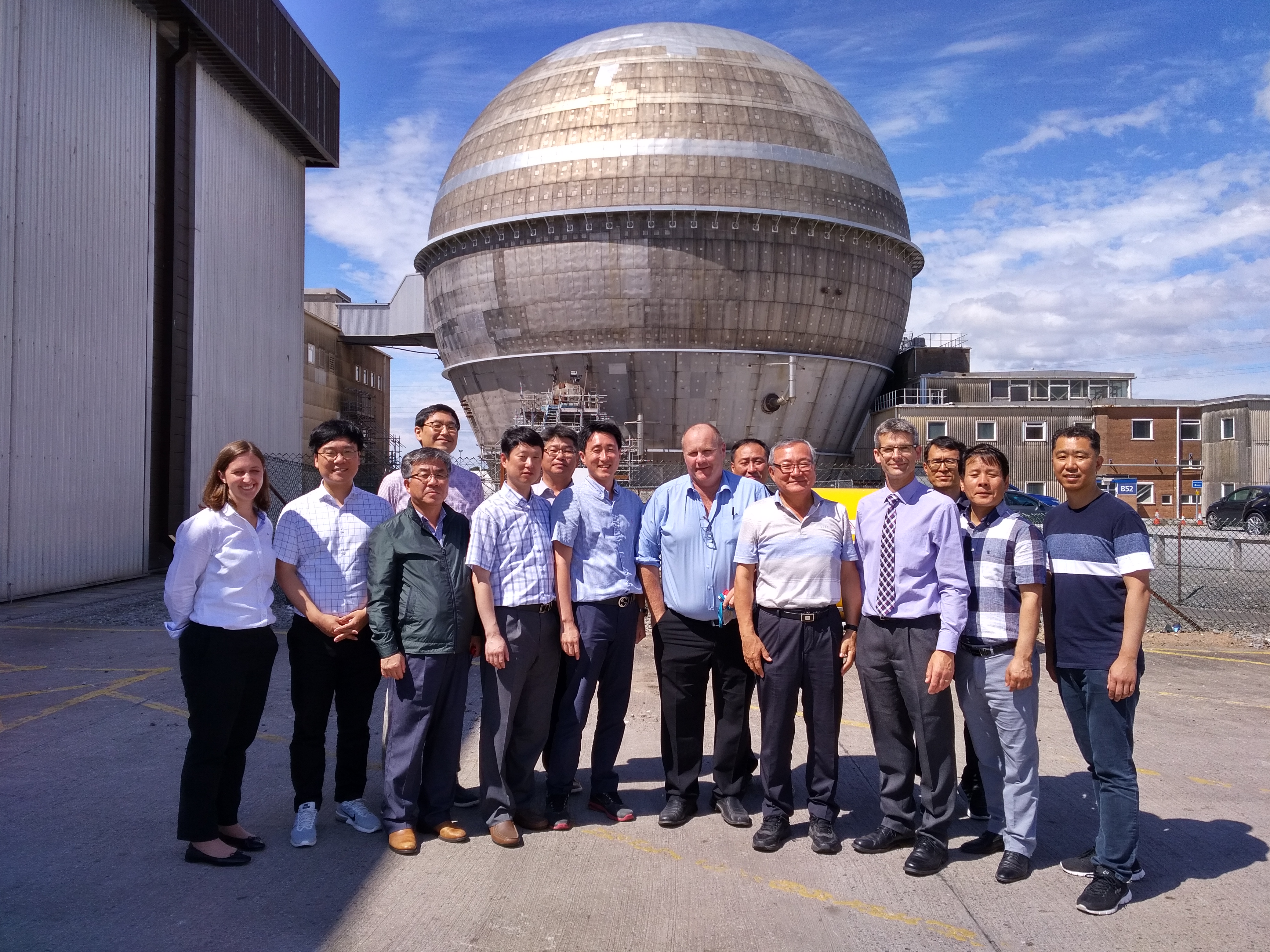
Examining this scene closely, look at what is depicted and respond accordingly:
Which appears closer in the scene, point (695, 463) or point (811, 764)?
point (811, 764)

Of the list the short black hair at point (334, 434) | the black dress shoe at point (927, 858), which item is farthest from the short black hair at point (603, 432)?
the black dress shoe at point (927, 858)

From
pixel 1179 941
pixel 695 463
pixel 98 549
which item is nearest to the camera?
pixel 1179 941

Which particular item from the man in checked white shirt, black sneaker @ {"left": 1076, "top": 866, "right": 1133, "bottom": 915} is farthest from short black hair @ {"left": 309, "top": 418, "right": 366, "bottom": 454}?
black sneaker @ {"left": 1076, "top": 866, "right": 1133, "bottom": 915}

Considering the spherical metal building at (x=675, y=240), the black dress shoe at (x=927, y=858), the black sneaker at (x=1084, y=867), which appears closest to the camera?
the black sneaker at (x=1084, y=867)

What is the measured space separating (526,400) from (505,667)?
93.8 feet

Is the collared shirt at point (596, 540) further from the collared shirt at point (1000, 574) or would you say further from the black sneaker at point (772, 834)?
the collared shirt at point (1000, 574)

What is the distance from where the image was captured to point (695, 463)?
5.15 metres

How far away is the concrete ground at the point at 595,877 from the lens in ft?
12.1

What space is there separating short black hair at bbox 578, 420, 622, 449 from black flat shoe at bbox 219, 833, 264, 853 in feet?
8.96

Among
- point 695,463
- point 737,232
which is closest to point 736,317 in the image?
point 737,232

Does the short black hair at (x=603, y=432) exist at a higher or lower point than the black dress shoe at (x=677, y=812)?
higher

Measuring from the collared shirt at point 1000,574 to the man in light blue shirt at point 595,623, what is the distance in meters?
1.88

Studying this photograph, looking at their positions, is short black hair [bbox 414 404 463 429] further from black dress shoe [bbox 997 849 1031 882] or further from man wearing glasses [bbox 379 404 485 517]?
black dress shoe [bbox 997 849 1031 882]

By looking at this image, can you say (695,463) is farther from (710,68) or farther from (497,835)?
(710,68)
